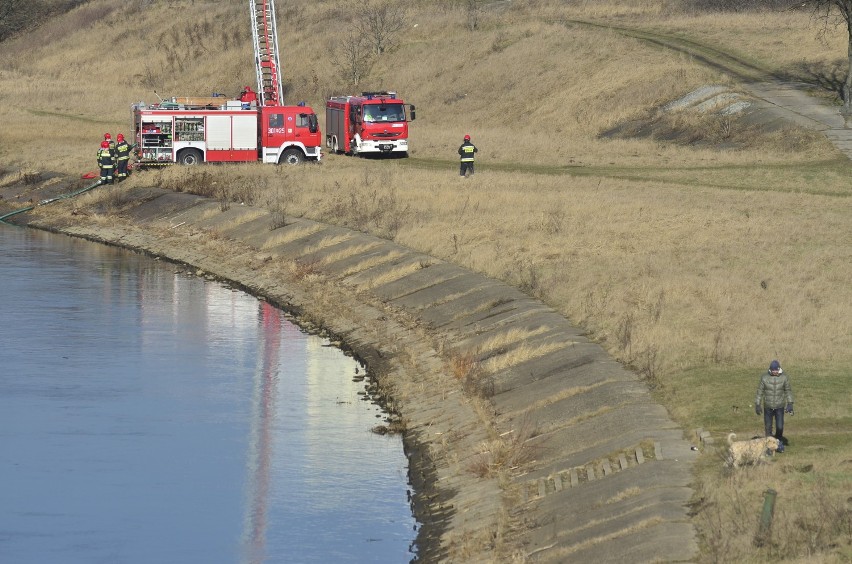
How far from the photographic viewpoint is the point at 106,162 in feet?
188

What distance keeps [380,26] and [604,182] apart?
2408 inches

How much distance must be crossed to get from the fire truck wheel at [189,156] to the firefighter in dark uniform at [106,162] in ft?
10.4

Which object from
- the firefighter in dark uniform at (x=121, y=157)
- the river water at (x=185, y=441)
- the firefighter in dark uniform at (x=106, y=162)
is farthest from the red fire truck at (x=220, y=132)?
the river water at (x=185, y=441)

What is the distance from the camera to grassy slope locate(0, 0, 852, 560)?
24.4m

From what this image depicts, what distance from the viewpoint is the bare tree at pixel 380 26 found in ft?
359

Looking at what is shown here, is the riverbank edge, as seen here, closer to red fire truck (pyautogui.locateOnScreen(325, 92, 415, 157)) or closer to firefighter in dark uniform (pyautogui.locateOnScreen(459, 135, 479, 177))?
firefighter in dark uniform (pyautogui.locateOnScreen(459, 135, 479, 177))

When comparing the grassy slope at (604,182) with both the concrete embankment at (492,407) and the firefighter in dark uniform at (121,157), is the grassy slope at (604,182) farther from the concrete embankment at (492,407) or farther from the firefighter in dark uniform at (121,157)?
the firefighter in dark uniform at (121,157)

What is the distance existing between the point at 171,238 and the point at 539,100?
39.4 metres

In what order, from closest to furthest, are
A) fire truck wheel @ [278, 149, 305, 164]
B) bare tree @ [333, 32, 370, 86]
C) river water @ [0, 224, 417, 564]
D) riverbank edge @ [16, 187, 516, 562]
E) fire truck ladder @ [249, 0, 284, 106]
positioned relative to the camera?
riverbank edge @ [16, 187, 516, 562], river water @ [0, 224, 417, 564], fire truck wheel @ [278, 149, 305, 164], fire truck ladder @ [249, 0, 284, 106], bare tree @ [333, 32, 370, 86]

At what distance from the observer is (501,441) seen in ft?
76.8

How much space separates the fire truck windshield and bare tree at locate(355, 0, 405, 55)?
43.8m

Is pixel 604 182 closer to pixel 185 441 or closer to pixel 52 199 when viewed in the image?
pixel 52 199

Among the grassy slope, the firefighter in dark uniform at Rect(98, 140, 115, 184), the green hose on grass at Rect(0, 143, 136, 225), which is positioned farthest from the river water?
the green hose on grass at Rect(0, 143, 136, 225)

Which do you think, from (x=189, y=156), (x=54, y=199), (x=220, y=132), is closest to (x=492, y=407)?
(x=220, y=132)
